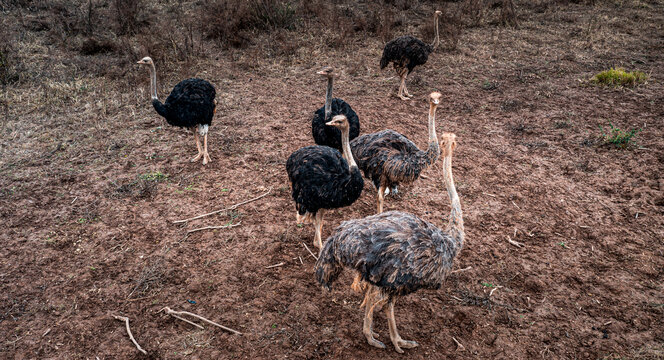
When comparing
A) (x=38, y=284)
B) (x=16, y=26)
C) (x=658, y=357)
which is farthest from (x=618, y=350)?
(x=16, y=26)

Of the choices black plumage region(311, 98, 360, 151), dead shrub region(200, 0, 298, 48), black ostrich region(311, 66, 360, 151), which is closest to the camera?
black ostrich region(311, 66, 360, 151)

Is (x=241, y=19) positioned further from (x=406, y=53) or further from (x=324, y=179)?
(x=324, y=179)

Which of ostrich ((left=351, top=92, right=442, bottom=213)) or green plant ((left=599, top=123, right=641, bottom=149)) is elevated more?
ostrich ((left=351, top=92, right=442, bottom=213))

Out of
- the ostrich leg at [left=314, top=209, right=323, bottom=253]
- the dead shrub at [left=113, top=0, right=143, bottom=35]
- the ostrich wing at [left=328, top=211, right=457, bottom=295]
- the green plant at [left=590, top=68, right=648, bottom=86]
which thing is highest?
the dead shrub at [left=113, top=0, right=143, bottom=35]

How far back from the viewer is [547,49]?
10812 millimetres

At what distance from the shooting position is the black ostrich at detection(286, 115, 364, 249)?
4.25m

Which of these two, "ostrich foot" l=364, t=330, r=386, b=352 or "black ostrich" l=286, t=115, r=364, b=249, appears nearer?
"ostrich foot" l=364, t=330, r=386, b=352

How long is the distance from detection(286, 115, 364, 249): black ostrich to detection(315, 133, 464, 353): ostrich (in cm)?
68

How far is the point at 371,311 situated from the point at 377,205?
2.09 m

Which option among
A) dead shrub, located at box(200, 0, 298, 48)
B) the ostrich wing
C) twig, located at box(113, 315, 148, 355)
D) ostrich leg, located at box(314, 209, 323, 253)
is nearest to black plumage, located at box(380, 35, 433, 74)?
dead shrub, located at box(200, 0, 298, 48)

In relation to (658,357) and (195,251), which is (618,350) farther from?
(195,251)

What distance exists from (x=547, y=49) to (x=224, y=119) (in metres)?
8.48

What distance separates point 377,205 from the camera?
541 centimetres

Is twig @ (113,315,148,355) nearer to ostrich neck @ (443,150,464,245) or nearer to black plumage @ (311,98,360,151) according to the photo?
ostrich neck @ (443,150,464,245)
